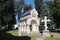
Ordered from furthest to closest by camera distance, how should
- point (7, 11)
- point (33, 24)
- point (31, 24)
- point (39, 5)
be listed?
1. point (39, 5)
2. point (7, 11)
3. point (33, 24)
4. point (31, 24)

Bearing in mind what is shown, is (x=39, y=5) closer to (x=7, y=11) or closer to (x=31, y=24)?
(x=7, y=11)

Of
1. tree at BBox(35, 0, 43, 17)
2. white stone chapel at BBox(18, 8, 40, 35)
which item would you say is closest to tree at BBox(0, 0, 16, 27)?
white stone chapel at BBox(18, 8, 40, 35)

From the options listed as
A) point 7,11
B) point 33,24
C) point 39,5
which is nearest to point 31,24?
point 33,24

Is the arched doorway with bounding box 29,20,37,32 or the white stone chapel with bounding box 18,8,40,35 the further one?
the arched doorway with bounding box 29,20,37,32

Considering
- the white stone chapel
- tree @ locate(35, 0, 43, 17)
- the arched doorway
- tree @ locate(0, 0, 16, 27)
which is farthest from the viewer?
tree @ locate(35, 0, 43, 17)

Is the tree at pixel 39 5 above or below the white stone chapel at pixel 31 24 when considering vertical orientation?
above

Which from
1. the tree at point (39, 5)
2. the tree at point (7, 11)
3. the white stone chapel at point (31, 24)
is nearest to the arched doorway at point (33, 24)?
the white stone chapel at point (31, 24)

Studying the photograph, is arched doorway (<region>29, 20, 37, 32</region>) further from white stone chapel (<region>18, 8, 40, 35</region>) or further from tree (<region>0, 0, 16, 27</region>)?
tree (<region>0, 0, 16, 27</region>)

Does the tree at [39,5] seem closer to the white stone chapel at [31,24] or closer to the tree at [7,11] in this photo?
the tree at [7,11]

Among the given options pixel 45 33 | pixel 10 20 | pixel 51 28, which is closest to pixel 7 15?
pixel 10 20

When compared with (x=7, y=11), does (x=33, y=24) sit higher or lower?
lower

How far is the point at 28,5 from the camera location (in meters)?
64.2

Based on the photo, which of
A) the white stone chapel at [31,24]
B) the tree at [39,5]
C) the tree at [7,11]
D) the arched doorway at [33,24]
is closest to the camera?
the white stone chapel at [31,24]

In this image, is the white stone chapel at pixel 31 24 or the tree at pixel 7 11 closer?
the white stone chapel at pixel 31 24
